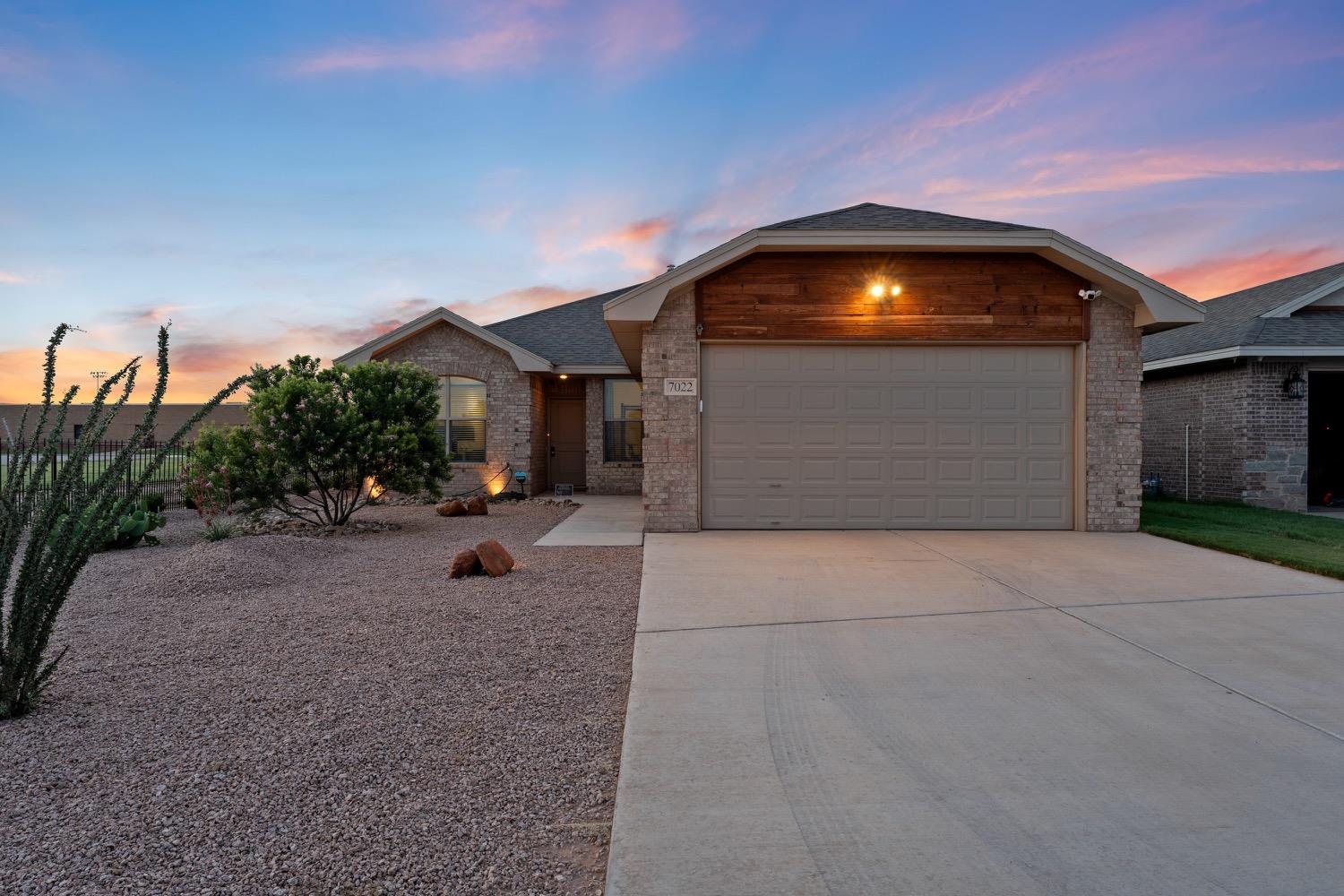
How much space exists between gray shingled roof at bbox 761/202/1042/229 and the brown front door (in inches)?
350

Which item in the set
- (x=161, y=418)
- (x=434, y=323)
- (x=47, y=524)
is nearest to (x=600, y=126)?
(x=434, y=323)

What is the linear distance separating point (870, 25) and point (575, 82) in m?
4.68

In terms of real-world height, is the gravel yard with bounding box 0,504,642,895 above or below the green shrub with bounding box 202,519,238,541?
below

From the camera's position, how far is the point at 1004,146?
36.5 feet

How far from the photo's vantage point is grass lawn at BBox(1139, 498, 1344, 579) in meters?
7.06

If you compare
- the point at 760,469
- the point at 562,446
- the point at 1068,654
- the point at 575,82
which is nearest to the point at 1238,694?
the point at 1068,654

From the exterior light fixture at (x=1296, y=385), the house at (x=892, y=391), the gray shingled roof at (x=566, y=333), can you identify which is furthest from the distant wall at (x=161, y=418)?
the exterior light fixture at (x=1296, y=385)

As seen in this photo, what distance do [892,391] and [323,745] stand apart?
8221mm

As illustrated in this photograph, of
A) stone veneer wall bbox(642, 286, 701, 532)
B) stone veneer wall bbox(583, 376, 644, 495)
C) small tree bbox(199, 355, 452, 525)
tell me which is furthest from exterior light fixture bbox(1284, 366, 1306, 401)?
small tree bbox(199, 355, 452, 525)

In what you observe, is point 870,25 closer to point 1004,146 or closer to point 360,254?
point 1004,146

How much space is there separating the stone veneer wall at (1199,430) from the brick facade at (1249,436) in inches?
0.7

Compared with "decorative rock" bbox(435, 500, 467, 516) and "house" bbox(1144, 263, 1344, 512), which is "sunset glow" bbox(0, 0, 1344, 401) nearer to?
"house" bbox(1144, 263, 1344, 512)

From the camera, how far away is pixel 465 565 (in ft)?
21.4

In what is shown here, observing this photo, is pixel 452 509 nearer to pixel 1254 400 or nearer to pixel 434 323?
pixel 434 323
